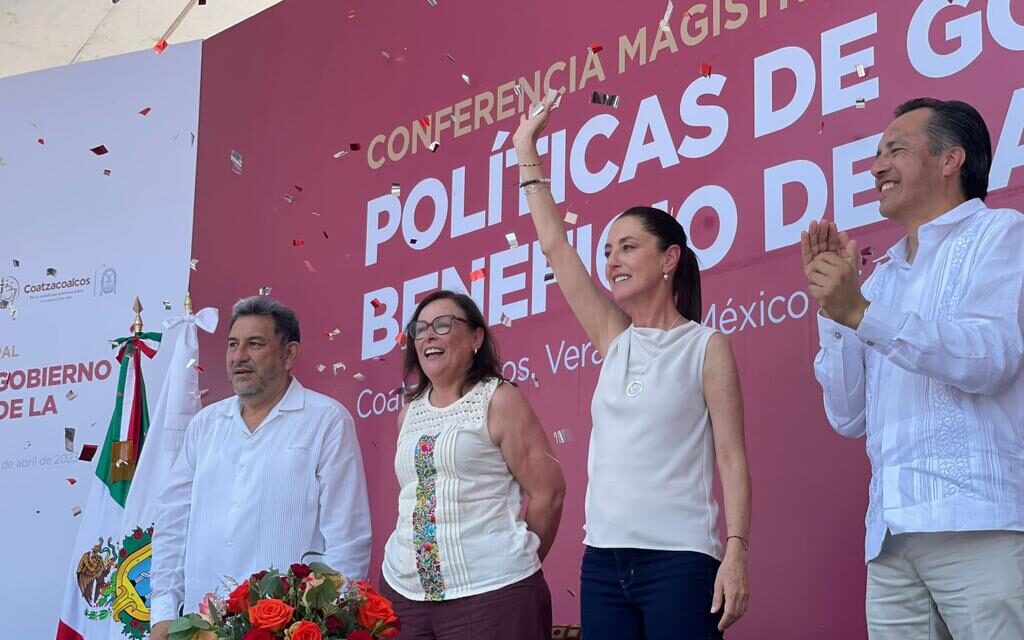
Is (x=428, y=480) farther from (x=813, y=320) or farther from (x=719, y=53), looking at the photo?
(x=719, y=53)

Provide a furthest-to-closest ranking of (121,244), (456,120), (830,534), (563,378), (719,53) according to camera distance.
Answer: (121,244)
(456,120)
(563,378)
(719,53)
(830,534)

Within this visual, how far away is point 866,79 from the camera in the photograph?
348cm

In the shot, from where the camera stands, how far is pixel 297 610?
2.46 metres

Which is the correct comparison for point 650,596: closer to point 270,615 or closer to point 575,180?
point 270,615

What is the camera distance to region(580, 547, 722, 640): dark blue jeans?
2.59 m

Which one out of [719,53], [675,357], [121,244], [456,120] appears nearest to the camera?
[675,357]

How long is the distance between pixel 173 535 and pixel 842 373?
212 cm

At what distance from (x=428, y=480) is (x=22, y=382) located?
359 cm

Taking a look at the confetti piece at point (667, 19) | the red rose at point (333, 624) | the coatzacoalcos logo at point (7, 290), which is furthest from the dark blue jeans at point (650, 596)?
the coatzacoalcos logo at point (7, 290)

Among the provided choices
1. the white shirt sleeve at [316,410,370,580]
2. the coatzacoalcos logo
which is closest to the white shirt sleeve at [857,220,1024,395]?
the white shirt sleeve at [316,410,370,580]

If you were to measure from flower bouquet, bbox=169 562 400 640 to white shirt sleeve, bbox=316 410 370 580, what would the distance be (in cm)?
101

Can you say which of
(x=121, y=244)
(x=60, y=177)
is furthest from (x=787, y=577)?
(x=60, y=177)

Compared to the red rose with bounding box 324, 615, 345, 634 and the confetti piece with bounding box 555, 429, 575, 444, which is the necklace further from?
the confetti piece with bounding box 555, 429, 575, 444

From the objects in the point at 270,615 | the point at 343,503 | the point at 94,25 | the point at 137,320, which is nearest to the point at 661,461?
the point at 270,615
